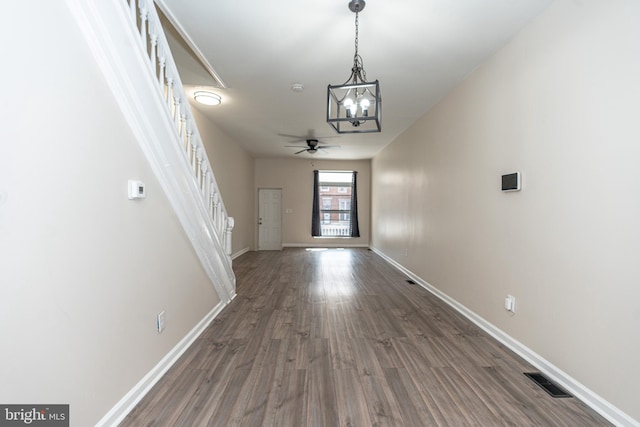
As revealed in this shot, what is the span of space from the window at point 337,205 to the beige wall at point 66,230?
6965 mm

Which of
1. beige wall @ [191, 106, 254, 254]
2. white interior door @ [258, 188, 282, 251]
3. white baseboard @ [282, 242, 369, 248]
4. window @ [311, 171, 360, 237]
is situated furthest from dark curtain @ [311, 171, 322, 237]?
beige wall @ [191, 106, 254, 254]

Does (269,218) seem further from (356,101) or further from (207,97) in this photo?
(356,101)

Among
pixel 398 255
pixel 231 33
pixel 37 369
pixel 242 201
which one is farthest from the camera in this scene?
pixel 242 201

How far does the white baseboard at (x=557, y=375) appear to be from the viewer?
1.58 metres

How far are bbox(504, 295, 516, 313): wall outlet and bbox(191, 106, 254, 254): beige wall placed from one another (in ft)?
15.1

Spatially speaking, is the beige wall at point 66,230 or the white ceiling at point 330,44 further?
the white ceiling at point 330,44

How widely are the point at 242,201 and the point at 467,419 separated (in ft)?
20.7

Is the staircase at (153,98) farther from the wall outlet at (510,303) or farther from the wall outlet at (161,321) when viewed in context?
the wall outlet at (510,303)

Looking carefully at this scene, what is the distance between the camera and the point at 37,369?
1141mm

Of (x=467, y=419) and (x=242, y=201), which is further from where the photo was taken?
(x=242, y=201)

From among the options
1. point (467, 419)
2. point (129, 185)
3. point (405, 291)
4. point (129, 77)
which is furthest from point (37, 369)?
point (405, 291)

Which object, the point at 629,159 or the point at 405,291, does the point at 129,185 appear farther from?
the point at 405,291

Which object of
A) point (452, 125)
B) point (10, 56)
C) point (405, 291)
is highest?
point (452, 125)

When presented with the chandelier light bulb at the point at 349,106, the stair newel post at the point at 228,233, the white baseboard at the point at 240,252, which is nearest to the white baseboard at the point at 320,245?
the white baseboard at the point at 240,252
